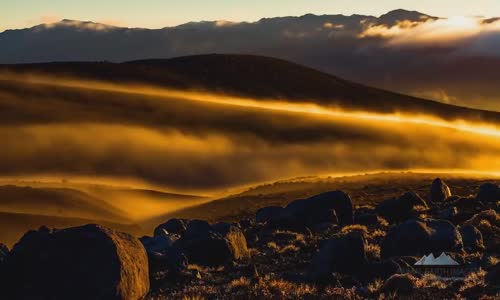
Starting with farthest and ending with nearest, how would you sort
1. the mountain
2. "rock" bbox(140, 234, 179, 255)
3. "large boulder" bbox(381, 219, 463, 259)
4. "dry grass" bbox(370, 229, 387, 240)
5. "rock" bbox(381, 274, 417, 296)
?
the mountain, "dry grass" bbox(370, 229, 387, 240), "rock" bbox(140, 234, 179, 255), "large boulder" bbox(381, 219, 463, 259), "rock" bbox(381, 274, 417, 296)

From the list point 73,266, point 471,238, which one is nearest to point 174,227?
point 471,238

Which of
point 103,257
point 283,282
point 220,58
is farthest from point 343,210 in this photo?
point 220,58

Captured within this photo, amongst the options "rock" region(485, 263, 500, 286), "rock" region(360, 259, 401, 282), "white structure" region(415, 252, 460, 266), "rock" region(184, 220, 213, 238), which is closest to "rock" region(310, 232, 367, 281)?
"rock" region(360, 259, 401, 282)

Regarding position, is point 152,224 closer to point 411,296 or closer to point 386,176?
point 386,176

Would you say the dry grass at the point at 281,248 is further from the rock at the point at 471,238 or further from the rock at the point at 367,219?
the rock at the point at 471,238

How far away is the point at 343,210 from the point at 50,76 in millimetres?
63581

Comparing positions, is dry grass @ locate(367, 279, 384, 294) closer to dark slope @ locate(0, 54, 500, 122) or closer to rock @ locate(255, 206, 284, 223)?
rock @ locate(255, 206, 284, 223)

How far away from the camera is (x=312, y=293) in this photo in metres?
22.4

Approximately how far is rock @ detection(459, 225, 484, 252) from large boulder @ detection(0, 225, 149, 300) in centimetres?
1187

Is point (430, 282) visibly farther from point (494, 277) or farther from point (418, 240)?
point (418, 240)

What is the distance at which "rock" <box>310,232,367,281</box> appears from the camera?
80.4 ft

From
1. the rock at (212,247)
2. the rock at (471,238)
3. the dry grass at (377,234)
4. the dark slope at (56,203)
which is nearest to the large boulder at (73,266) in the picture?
the rock at (212,247)

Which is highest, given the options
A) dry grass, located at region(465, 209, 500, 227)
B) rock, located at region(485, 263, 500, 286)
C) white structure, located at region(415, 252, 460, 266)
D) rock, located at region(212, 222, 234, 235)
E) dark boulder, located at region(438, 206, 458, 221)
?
rock, located at region(485, 263, 500, 286)

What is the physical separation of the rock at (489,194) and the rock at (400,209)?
3931 millimetres
